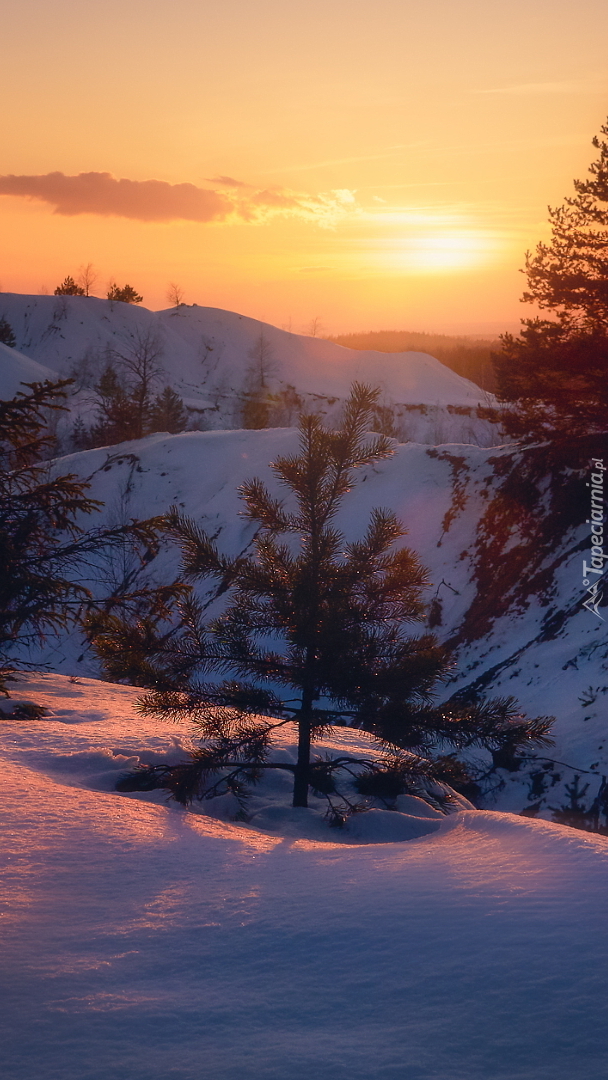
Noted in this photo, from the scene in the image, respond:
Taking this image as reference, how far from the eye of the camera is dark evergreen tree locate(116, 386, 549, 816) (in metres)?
7.11

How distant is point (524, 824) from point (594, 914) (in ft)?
6.39

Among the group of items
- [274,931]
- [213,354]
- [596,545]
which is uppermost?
[213,354]

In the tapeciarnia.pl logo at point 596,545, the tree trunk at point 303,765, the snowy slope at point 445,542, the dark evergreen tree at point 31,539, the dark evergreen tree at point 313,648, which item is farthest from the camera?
the tapeciarnia.pl logo at point 596,545

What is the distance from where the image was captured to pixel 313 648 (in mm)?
7176

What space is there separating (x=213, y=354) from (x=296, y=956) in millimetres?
92156

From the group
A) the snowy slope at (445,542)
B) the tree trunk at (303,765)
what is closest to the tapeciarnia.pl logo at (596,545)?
the snowy slope at (445,542)

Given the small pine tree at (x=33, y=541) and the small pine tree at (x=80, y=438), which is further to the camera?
the small pine tree at (x=80, y=438)

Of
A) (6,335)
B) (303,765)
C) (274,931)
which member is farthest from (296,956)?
(6,335)

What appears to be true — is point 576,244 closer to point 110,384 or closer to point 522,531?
point 522,531

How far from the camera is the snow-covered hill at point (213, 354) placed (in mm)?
80438

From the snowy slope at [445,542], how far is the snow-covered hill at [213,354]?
42.3m

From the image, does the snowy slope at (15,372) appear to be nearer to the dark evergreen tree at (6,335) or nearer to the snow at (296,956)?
the dark evergreen tree at (6,335)

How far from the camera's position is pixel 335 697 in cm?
728

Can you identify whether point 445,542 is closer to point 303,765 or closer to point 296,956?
point 303,765
